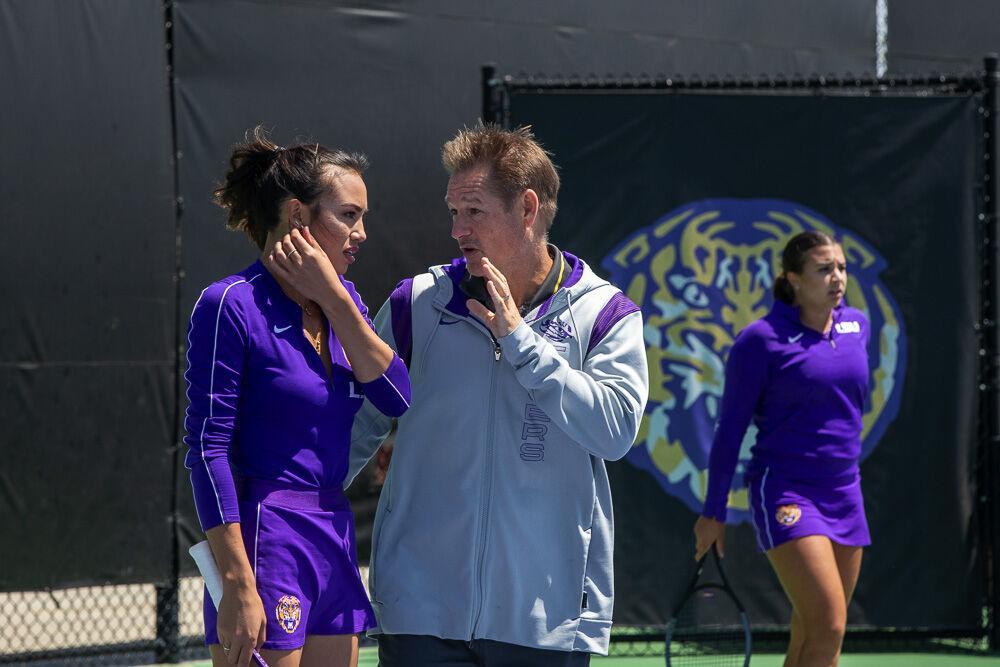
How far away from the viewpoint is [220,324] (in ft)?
8.27

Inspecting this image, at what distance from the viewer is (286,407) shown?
2.57m

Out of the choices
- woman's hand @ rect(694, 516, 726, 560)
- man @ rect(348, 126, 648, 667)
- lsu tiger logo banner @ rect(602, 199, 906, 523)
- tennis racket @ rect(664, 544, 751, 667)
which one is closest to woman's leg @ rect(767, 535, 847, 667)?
woman's hand @ rect(694, 516, 726, 560)

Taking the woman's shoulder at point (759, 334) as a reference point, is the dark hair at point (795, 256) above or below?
above

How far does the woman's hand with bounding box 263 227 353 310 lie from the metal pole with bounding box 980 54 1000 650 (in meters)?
4.47

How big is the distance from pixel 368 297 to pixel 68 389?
1.52 metres

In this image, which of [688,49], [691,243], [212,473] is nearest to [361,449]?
[212,473]

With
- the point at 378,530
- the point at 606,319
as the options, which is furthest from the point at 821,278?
the point at 378,530

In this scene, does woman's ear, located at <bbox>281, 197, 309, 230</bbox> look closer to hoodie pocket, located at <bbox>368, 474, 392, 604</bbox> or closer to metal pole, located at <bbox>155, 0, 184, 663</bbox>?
hoodie pocket, located at <bbox>368, 474, 392, 604</bbox>

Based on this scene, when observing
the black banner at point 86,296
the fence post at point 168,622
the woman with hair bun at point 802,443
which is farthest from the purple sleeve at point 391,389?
the fence post at point 168,622

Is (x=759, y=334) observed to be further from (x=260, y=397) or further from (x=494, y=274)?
(x=260, y=397)

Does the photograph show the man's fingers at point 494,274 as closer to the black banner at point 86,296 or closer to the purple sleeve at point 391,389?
the purple sleeve at point 391,389

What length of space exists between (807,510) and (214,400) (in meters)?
2.62

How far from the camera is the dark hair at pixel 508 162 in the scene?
9.42 feet

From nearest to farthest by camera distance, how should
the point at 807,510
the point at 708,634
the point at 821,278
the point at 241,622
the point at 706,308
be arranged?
the point at 241,622
the point at 807,510
the point at 821,278
the point at 708,634
the point at 706,308
